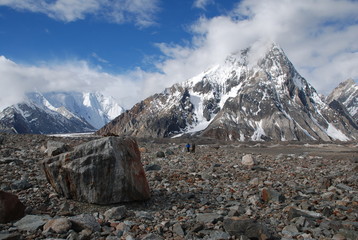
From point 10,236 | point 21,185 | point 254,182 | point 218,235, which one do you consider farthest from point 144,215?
point 254,182

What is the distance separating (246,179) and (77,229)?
9654mm

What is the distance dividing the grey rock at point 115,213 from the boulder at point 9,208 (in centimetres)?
234

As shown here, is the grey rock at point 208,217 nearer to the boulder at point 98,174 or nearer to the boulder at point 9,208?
the boulder at point 98,174

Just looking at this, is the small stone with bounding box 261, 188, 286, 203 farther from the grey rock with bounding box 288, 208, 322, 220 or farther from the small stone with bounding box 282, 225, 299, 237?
the small stone with bounding box 282, 225, 299, 237

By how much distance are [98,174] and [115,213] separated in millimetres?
1665

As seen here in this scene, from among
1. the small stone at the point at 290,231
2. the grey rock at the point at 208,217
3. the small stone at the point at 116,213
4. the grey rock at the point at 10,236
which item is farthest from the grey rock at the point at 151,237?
the small stone at the point at 290,231

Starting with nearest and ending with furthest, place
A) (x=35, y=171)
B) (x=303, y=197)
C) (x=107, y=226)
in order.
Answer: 1. (x=107, y=226)
2. (x=303, y=197)
3. (x=35, y=171)

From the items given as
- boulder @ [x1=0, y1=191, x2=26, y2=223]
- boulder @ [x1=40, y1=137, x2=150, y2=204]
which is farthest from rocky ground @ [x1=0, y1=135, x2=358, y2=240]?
boulder @ [x1=40, y1=137, x2=150, y2=204]

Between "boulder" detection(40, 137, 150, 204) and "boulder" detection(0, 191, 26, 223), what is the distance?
76.7 inches

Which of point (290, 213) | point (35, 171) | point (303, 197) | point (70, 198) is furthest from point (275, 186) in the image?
point (35, 171)

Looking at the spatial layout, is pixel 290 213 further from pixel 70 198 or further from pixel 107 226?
pixel 70 198

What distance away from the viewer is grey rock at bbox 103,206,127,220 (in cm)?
891

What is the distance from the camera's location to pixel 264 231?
7746 millimetres

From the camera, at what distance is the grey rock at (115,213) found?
891 centimetres
